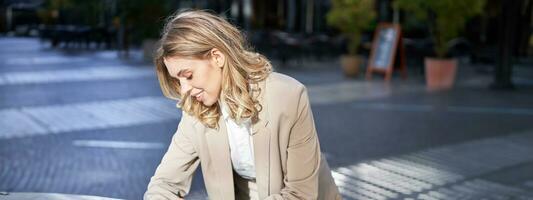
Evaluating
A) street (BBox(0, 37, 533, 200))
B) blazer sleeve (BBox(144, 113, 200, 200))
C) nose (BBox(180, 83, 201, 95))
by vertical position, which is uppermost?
nose (BBox(180, 83, 201, 95))

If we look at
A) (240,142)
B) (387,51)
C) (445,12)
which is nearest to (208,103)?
(240,142)

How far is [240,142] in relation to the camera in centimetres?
188

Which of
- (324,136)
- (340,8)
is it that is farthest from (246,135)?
(340,8)

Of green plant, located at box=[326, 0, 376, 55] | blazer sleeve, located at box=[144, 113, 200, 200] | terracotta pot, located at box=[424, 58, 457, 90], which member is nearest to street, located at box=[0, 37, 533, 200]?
terracotta pot, located at box=[424, 58, 457, 90]

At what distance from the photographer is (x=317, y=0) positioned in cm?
2478

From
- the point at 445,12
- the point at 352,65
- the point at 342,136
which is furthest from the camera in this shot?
the point at 352,65

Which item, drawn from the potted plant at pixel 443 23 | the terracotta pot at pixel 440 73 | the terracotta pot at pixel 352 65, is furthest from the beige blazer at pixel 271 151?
the terracotta pot at pixel 352 65

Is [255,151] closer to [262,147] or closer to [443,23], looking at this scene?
[262,147]

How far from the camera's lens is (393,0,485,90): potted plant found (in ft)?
38.3

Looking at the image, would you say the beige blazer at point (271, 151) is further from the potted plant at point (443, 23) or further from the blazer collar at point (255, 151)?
the potted plant at point (443, 23)

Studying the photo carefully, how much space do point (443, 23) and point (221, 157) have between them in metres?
10.6

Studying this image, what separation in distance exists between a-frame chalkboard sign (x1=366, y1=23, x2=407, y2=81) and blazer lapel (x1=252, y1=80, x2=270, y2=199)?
38.0ft

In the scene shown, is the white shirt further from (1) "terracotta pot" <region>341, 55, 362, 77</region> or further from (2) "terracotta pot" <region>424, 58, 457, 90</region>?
(1) "terracotta pot" <region>341, 55, 362, 77</region>

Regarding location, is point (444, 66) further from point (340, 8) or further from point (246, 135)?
point (246, 135)
